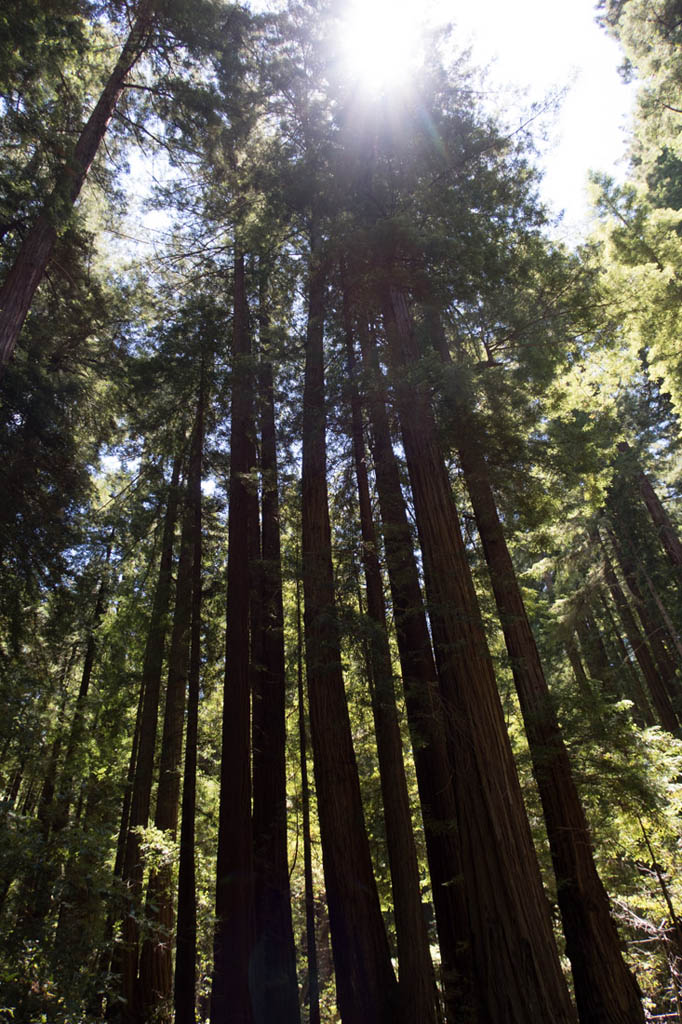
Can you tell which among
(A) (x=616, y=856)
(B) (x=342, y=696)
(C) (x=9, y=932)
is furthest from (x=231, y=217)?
(A) (x=616, y=856)

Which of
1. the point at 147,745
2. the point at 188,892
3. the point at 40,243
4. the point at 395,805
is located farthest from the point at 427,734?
the point at 40,243

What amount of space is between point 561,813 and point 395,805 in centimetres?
212

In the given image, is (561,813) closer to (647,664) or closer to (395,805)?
(395,805)

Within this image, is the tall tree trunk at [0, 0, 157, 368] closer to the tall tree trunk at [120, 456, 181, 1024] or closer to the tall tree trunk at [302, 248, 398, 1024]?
the tall tree trunk at [120, 456, 181, 1024]

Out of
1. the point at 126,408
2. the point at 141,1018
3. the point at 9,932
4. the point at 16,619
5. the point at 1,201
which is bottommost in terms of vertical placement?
the point at 141,1018

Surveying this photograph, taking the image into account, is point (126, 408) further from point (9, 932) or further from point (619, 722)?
point (619, 722)

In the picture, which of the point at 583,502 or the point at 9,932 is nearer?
the point at 9,932

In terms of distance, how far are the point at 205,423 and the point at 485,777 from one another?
829 cm

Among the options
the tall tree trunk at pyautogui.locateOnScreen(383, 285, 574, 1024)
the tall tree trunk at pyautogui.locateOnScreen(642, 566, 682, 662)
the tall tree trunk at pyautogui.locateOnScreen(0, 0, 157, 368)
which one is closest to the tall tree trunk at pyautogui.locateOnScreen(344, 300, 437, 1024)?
the tall tree trunk at pyautogui.locateOnScreen(383, 285, 574, 1024)

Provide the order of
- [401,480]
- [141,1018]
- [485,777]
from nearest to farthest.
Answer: [485,777] → [141,1018] → [401,480]

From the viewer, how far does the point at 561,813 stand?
6285 millimetres

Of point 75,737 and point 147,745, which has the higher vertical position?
point 75,737

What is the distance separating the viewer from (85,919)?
662 centimetres

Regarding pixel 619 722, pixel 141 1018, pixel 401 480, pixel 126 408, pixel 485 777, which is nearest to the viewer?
pixel 485 777
